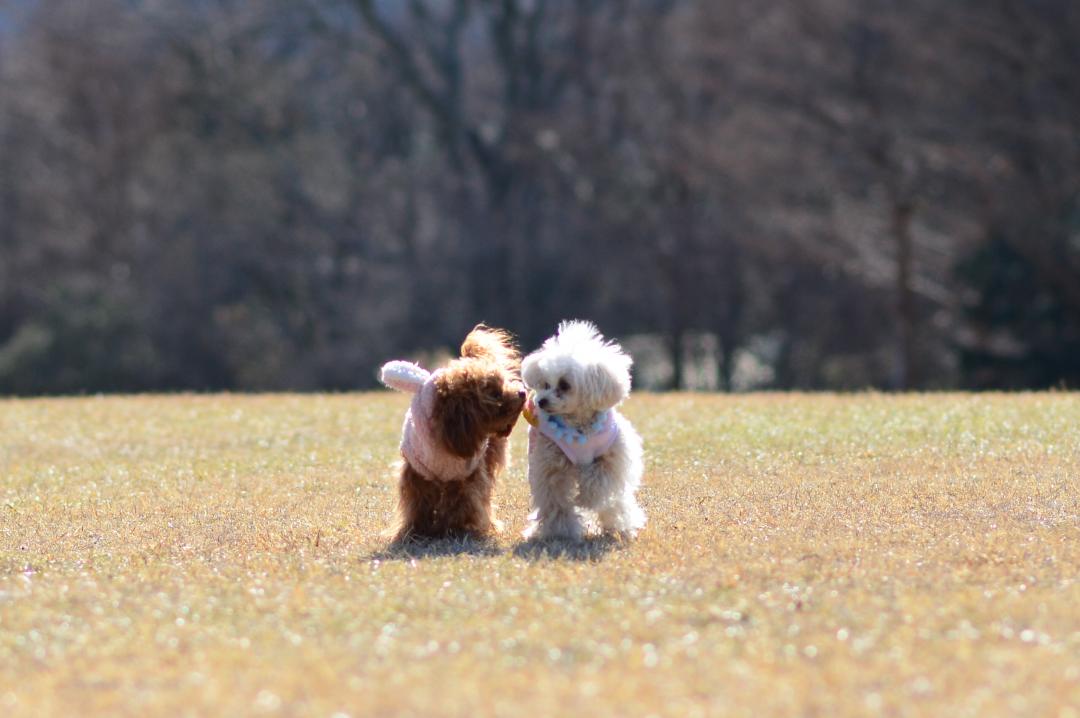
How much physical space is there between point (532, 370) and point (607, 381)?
1.49 feet

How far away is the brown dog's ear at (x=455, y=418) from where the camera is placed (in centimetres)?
869

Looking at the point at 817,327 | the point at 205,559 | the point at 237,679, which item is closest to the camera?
the point at 237,679

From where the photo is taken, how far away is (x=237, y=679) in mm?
6152

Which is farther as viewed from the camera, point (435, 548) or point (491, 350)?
point (491, 350)

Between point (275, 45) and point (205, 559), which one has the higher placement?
point (275, 45)

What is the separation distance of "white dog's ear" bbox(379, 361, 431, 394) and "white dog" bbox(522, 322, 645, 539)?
0.68m

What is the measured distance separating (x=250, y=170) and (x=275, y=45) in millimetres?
3644

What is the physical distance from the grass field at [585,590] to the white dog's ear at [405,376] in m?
0.97

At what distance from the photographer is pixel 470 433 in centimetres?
871

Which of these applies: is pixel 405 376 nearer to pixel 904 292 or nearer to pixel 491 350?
pixel 491 350

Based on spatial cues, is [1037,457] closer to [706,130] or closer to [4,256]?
[706,130]

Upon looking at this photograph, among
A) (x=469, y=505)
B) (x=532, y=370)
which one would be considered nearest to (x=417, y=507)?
(x=469, y=505)

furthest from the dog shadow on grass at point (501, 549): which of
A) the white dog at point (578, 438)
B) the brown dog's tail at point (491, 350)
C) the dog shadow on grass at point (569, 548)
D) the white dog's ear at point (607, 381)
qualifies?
the brown dog's tail at point (491, 350)

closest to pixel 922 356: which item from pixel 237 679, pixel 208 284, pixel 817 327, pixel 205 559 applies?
pixel 817 327
